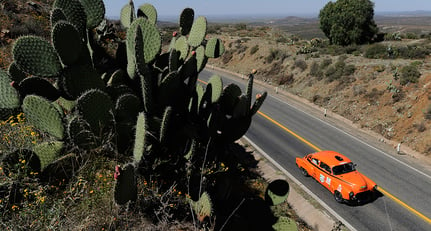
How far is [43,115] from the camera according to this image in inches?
177

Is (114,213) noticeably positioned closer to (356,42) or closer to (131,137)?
(131,137)

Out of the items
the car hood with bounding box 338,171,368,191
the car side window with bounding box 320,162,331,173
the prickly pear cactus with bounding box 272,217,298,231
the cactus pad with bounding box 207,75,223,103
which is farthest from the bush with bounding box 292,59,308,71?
the prickly pear cactus with bounding box 272,217,298,231

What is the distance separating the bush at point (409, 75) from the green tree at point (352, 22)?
13399mm

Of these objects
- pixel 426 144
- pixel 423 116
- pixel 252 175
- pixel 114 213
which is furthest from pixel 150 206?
pixel 423 116

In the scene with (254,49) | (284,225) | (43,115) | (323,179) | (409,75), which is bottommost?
(323,179)

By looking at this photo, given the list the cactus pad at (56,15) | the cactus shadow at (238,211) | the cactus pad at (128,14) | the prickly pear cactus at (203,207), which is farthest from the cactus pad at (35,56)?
the cactus shadow at (238,211)

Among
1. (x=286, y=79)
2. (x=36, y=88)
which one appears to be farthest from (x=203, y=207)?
(x=286, y=79)

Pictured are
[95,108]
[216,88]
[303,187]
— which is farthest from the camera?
[303,187]

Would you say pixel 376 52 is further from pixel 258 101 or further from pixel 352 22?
pixel 258 101

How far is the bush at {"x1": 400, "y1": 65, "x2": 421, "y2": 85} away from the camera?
20.0 m

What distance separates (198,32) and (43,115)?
4014mm

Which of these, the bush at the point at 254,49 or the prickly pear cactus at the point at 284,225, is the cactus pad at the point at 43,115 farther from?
the bush at the point at 254,49

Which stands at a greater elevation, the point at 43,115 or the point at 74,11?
the point at 74,11

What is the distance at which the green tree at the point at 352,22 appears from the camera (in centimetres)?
3244
